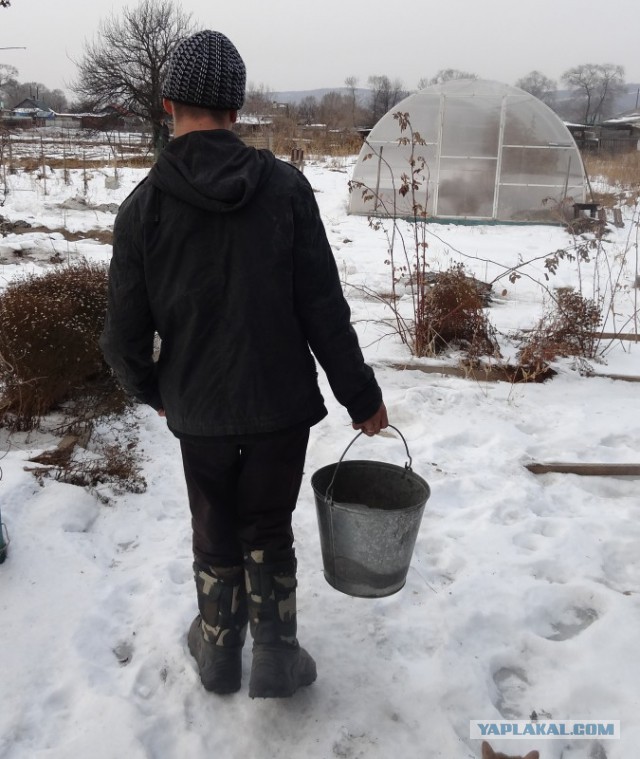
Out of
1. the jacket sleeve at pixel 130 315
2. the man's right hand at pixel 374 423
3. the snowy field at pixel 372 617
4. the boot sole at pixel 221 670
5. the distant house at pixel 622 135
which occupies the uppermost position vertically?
the distant house at pixel 622 135

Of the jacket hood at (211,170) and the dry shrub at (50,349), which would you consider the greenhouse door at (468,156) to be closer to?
the dry shrub at (50,349)

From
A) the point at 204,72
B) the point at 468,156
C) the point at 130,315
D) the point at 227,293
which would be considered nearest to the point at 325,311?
the point at 227,293

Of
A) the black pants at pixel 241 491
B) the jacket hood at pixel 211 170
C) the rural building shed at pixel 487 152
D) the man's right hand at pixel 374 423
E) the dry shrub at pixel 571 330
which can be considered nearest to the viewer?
the jacket hood at pixel 211 170

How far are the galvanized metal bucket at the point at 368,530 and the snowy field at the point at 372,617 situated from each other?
0.34m

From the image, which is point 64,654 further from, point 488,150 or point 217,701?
point 488,150

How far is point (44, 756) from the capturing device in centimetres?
198

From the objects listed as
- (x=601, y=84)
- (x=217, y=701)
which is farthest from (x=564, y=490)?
(x=601, y=84)

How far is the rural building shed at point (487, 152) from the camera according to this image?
14.4m

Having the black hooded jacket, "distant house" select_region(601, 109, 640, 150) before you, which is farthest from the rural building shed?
"distant house" select_region(601, 109, 640, 150)

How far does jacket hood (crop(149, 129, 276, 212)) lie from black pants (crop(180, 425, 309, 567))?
679 millimetres

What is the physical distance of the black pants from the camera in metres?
2.02

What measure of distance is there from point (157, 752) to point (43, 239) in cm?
1048

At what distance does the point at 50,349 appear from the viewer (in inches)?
159

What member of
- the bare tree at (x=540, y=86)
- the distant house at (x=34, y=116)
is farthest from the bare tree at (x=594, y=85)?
the distant house at (x=34, y=116)
